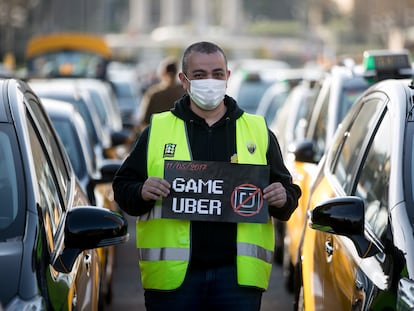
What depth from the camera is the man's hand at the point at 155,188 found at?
16.7 feet

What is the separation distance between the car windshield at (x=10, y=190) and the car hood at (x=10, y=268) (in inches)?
3.6

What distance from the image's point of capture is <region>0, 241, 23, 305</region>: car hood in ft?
13.7

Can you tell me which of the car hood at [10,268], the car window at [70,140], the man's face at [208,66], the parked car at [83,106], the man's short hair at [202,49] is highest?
the man's short hair at [202,49]

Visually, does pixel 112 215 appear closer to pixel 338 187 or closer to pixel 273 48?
pixel 338 187

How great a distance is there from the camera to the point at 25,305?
4117 mm

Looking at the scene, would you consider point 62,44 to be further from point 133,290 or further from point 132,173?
point 132,173

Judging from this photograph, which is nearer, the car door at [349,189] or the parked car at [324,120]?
the car door at [349,189]

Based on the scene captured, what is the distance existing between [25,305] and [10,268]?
234mm

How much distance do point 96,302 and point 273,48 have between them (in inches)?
3559

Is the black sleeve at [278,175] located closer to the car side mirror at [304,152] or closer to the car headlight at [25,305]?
the car headlight at [25,305]

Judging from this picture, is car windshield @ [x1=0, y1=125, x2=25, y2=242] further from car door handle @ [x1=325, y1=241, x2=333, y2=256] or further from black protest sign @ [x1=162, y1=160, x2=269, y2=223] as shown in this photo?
car door handle @ [x1=325, y1=241, x2=333, y2=256]

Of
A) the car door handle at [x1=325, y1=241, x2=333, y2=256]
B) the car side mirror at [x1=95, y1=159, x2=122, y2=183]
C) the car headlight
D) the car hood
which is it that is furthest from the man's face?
the car side mirror at [x1=95, y1=159, x2=122, y2=183]

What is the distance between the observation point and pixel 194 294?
5090 mm

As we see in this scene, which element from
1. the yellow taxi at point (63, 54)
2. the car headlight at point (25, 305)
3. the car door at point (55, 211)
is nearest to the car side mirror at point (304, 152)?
the car door at point (55, 211)
